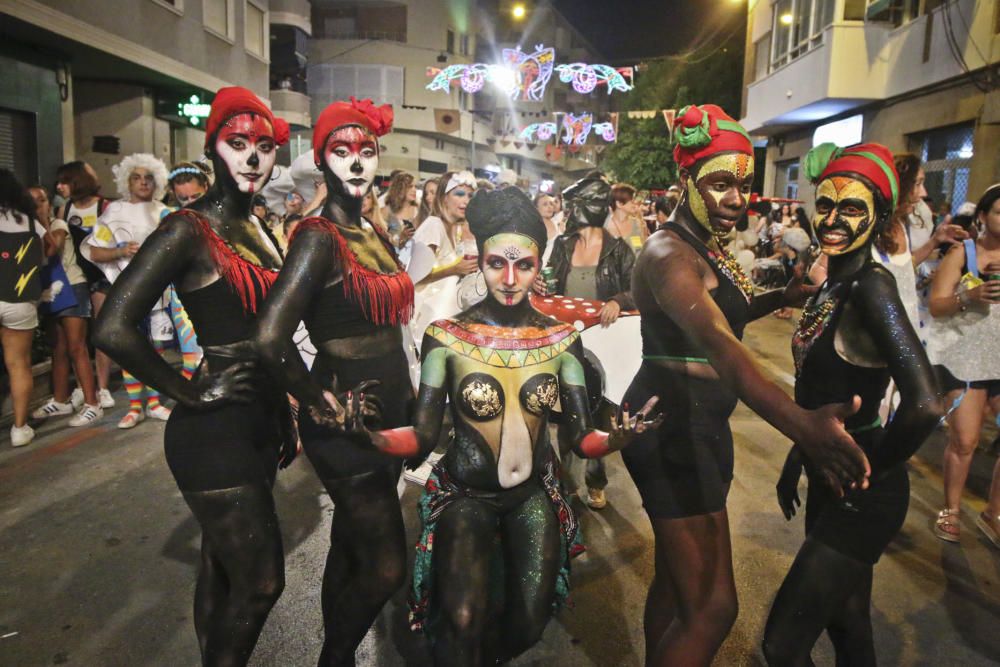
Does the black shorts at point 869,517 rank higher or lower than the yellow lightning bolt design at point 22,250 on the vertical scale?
lower

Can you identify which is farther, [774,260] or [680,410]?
[774,260]

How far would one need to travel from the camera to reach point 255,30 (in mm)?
17172

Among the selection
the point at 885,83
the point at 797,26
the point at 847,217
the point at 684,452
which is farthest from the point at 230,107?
the point at 797,26

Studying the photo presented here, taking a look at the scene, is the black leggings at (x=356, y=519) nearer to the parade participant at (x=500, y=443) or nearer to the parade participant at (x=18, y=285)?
the parade participant at (x=500, y=443)

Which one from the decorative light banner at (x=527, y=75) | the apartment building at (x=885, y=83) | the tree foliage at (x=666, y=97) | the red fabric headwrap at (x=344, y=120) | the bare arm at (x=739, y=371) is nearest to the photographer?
the bare arm at (x=739, y=371)

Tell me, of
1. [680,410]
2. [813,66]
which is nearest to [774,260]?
[813,66]

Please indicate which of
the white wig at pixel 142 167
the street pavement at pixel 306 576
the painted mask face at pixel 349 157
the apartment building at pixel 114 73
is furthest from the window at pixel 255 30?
the painted mask face at pixel 349 157

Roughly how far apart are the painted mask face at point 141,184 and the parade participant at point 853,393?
217 inches

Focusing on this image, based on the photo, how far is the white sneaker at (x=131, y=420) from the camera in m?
5.94

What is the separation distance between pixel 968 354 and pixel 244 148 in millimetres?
4414

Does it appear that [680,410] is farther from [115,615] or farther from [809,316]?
[115,615]

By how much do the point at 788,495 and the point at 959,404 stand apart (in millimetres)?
2411

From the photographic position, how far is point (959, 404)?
4242mm

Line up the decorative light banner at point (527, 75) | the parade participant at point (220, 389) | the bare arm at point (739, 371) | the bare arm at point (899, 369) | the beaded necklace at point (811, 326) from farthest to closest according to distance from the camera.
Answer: the decorative light banner at point (527, 75), the beaded necklace at point (811, 326), the parade participant at point (220, 389), the bare arm at point (899, 369), the bare arm at point (739, 371)
